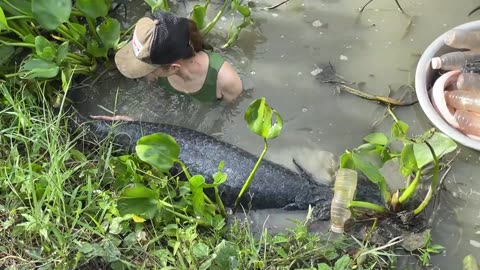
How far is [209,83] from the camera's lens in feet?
7.89

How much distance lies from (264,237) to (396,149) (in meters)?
0.64

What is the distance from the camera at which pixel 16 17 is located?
2.34 metres

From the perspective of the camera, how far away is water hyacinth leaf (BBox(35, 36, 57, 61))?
2305mm

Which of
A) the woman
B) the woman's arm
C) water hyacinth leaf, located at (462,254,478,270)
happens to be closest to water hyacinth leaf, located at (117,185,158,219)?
the woman

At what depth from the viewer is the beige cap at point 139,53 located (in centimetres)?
218

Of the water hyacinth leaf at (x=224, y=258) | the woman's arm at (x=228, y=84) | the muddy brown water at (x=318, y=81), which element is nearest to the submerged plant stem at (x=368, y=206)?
the muddy brown water at (x=318, y=81)

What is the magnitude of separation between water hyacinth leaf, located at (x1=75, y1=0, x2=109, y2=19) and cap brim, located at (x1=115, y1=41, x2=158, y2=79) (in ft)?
0.58

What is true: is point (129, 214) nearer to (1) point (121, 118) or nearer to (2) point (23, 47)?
(1) point (121, 118)

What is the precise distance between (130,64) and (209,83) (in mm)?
307

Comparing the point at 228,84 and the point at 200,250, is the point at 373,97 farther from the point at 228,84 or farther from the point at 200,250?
the point at 200,250

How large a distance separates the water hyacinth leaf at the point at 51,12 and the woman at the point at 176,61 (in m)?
0.24

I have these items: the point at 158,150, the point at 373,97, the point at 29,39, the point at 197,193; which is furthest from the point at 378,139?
the point at 29,39

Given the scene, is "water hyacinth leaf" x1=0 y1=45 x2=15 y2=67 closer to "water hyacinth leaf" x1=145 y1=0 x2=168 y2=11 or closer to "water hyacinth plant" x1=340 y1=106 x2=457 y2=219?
"water hyacinth leaf" x1=145 y1=0 x2=168 y2=11

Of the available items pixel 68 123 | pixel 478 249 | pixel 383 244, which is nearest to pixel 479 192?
pixel 478 249
